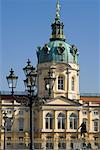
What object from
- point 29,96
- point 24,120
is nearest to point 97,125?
point 24,120

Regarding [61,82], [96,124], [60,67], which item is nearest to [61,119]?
[61,82]

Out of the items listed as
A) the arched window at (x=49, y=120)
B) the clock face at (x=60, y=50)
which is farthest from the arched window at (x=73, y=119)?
the clock face at (x=60, y=50)

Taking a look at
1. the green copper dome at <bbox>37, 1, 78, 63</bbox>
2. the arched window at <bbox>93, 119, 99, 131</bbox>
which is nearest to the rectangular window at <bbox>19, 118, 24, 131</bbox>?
the green copper dome at <bbox>37, 1, 78, 63</bbox>

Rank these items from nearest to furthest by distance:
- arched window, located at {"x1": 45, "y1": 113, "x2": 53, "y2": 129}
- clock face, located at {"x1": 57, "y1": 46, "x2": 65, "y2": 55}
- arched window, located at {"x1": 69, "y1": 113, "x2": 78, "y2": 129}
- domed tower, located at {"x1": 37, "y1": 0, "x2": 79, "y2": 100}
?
arched window, located at {"x1": 45, "y1": 113, "x2": 53, "y2": 129}, arched window, located at {"x1": 69, "y1": 113, "x2": 78, "y2": 129}, domed tower, located at {"x1": 37, "y1": 0, "x2": 79, "y2": 100}, clock face, located at {"x1": 57, "y1": 46, "x2": 65, "y2": 55}

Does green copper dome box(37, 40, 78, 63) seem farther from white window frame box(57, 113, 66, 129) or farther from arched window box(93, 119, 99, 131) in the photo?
arched window box(93, 119, 99, 131)

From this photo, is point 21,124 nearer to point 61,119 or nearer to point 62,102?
point 61,119

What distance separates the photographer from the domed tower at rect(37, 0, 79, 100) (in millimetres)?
75938

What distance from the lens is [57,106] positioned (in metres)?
73.8

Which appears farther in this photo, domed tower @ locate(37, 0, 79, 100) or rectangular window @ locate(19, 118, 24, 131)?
rectangular window @ locate(19, 118, 24, 131)

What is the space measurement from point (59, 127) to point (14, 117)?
7308mm

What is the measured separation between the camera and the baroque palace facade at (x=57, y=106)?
240 feet

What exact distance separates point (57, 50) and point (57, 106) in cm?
884

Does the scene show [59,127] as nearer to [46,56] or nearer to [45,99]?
[45,99]

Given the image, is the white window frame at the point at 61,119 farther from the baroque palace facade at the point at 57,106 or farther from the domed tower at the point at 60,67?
the domed tower at the point at 60,67
